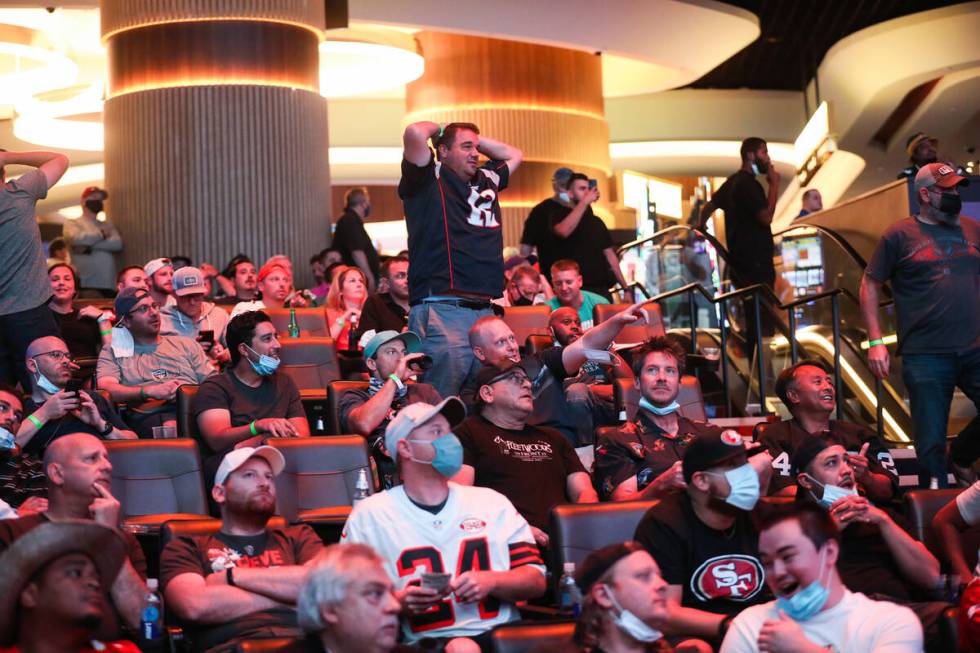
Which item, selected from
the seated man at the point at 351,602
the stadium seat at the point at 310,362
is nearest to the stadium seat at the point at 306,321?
the stadium seat at the point at 310,362

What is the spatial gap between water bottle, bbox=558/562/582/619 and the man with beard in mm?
2667

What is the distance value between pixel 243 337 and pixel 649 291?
620cm

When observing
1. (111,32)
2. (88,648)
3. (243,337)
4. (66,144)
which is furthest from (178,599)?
(66,144)

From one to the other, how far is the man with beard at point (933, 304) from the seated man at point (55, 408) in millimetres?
3759

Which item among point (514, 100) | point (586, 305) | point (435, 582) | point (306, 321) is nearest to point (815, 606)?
point (435, 582)

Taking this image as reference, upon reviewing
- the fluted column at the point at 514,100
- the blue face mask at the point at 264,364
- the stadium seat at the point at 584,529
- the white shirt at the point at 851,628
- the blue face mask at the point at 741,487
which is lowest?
the white shirt at the point at 851,628

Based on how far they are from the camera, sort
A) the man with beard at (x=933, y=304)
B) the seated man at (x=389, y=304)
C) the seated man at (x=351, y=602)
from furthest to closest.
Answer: the seated man at (x=389, y=304), the man with beard at (x=933, y=304), the seated man at (x=351, y=602)

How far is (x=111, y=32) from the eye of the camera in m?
12.3

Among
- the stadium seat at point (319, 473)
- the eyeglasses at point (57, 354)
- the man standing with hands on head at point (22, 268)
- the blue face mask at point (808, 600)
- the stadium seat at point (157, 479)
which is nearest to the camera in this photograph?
the blue face mask at point (808, 600)

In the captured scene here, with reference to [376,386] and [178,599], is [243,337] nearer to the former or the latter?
[376,386]

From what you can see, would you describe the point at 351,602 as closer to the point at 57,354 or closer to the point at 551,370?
the point at 551,370

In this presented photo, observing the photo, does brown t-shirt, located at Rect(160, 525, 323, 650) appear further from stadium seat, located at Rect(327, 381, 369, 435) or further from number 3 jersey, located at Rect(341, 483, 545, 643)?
stadium seat, located at Rect(327, 381, 369, 435)

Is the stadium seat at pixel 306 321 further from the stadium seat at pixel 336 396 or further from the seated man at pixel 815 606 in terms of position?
the seated man at pixel 815 606

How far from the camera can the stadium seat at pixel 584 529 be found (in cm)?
517
